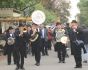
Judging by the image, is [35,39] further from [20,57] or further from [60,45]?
[20,57]

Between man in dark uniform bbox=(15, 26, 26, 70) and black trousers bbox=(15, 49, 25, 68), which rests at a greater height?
man in dark uniform bbox=(15, 26, 26, 70)

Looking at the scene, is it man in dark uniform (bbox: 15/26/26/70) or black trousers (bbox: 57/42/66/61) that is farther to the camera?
black trousers (bbox: 57/42/66/61)

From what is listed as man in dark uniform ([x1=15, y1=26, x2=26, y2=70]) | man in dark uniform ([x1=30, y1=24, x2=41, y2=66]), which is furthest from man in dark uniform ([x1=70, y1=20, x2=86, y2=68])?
man in dark uniform ([x1=30, y1=24, x2=41, y2=66])

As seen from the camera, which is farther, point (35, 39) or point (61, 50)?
point (61, 50)

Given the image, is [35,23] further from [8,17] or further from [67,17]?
[67,17]

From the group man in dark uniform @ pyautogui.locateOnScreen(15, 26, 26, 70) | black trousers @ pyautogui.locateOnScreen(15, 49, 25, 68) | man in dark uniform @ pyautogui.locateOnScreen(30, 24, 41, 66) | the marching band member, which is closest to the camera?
man in dark uniform @ pyautogui.locateOnScreen(15, 26, 26, 70)

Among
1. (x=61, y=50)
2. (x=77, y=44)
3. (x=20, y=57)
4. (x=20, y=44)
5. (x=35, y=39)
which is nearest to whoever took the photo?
(x=20, y=44)

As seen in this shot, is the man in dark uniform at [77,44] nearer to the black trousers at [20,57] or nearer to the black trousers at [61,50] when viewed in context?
the black trousers at [20,57]

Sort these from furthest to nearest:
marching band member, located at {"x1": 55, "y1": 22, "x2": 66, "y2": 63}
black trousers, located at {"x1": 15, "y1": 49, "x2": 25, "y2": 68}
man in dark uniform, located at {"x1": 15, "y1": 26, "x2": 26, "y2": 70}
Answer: marching band member, located at {"x1": 55, "y1": 22, "x2": 66, "y2": 63} → black trousers, located at {"x1": 15, "y1": 49, "x2": 25, "y2": 68} → man in dark uniform, located at {"x1": 15, "y1": 26, "x2": 26, "y2": 70}

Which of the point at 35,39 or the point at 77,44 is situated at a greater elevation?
the point at 35,39

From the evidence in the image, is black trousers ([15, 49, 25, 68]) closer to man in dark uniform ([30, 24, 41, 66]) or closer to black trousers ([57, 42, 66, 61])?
man in dark uniform ([30, 24, 41, 66])

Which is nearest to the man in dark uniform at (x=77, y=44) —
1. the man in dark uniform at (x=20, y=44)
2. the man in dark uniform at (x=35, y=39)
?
the man in dark uniform at (x=20, y=44)

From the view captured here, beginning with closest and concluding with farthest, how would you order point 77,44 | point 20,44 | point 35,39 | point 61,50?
point 20,44, point 77,44, point 35,39, point 61,50

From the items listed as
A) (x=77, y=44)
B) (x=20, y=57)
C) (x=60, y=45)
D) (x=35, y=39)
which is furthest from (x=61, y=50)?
(x=20, y=57)
